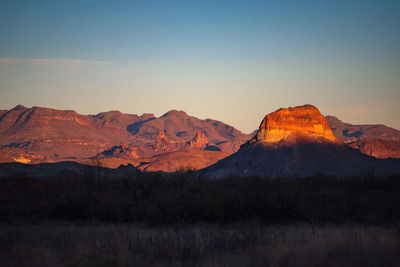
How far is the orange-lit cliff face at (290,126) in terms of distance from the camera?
14343cm

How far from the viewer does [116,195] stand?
21578 mm

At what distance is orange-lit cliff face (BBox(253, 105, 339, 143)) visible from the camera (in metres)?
143

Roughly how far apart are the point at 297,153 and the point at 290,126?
1995 centimetres

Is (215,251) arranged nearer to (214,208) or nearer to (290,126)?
(214,208)

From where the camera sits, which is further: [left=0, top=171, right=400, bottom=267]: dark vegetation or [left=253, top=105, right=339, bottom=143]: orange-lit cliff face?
[left=253, top=105, right=339, bottom=143]: orange-lit cliff face

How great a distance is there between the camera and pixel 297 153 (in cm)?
12938

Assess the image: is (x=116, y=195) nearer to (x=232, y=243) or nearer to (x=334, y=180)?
(x=232, y=243)

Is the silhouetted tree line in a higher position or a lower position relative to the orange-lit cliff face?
lower

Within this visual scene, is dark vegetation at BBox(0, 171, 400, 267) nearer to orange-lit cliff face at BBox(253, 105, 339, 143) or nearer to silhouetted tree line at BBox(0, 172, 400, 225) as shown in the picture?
silhouetted tree line at BBox(0, 172, 400, 225)

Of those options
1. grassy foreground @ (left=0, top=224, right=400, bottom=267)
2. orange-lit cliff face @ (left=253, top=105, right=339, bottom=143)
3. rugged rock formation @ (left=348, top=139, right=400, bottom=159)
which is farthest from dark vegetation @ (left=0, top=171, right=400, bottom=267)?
rugged rock formation @ (left=348, top=139, right=400, bottom=159)

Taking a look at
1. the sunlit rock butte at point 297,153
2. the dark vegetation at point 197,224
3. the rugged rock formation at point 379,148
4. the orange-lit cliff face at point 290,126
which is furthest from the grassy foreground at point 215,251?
the rugged rock formation at point 379,148

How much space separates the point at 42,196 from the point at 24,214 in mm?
3813

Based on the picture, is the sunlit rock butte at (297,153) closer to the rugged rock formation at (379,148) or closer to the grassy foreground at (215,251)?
the rugged rock formation at (379,148)

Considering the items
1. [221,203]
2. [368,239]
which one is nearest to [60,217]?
[221,203]
